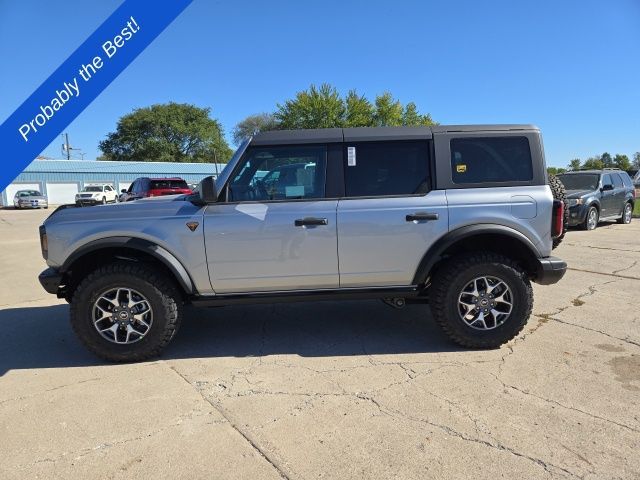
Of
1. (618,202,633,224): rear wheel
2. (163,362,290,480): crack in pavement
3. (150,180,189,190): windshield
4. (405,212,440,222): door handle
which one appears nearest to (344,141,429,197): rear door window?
(405,212,440,222): door handle

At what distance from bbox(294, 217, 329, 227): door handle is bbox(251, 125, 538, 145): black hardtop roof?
0.72 metres

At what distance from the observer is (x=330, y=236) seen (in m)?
3.91

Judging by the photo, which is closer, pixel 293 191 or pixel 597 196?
pixel 293 191

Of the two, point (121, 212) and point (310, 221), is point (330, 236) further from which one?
point (121, 212)

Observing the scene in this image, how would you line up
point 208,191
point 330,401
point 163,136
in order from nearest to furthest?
1. point 330,401
2. point 208,191
3. point 163,136

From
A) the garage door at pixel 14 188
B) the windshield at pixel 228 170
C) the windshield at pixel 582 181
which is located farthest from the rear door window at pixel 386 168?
the garage door at pixel 14 188

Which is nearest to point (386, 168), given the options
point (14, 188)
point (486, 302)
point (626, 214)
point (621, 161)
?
point (486, 302)

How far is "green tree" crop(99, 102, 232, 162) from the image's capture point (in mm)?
59938

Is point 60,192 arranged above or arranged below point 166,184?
above

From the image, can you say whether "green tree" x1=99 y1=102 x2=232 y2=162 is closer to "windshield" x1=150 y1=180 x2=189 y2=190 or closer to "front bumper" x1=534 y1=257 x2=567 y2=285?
"windshield" x1=150 y1=180 x2=189 y2=190

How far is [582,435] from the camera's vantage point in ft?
8.91

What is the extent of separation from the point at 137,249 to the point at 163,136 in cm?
6187

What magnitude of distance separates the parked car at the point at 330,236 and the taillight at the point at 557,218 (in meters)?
0.01

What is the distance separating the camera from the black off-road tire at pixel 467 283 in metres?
4.01
